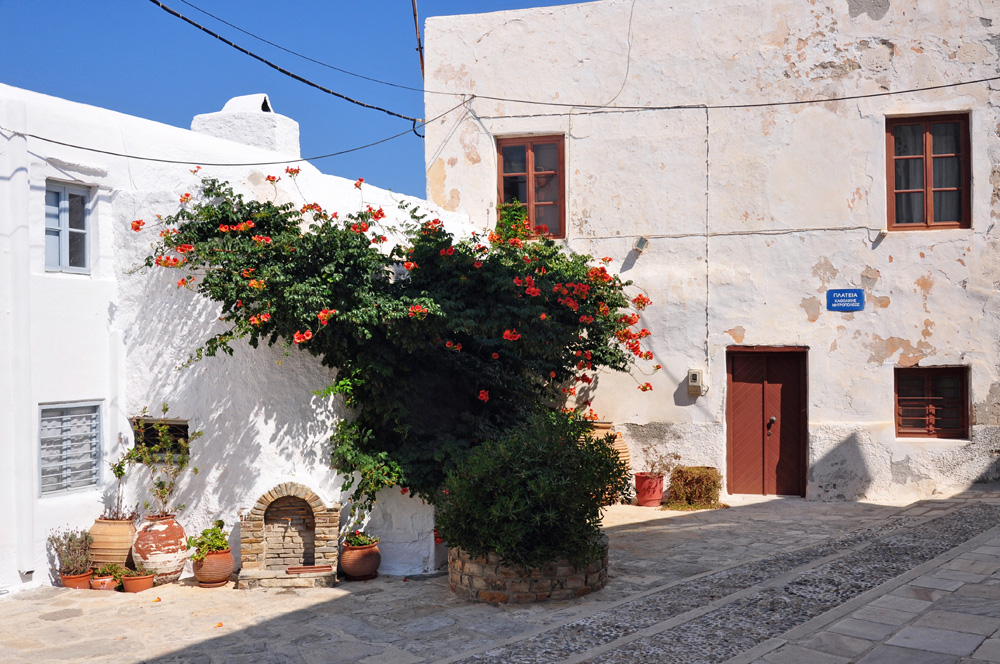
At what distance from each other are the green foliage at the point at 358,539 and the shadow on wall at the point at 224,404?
0.37 meters

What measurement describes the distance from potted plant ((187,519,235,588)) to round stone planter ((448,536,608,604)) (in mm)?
2415

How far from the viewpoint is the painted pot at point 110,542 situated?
25.9 ft

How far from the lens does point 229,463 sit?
26.5 ft

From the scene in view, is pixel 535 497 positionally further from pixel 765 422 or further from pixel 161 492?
pixel 765 422

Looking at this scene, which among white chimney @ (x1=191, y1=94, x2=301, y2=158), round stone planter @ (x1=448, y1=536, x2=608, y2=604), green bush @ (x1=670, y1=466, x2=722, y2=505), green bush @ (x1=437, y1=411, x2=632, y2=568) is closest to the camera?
green bush @ (x1=437, y1=411, x2=632, y2=568)

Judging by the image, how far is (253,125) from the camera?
398 inches

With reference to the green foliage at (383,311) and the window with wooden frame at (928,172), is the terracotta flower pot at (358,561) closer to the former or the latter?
the green foliage at (383,311)

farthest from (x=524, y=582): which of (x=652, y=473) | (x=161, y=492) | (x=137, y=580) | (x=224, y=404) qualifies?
(x=652, y=473)

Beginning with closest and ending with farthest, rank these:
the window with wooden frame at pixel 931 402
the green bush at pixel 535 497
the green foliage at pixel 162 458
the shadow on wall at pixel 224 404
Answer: the green bush at pixel 535 497 < the shadow on wall at pixel 224 404 < the green foliage at pixel 162 458 < the window with wooden frame at pixel 931 402

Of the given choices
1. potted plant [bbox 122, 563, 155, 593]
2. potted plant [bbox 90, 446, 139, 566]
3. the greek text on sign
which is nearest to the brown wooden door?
the greek text on sign

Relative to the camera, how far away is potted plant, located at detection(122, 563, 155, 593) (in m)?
7.60

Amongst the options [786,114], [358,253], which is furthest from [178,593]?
[786,114]

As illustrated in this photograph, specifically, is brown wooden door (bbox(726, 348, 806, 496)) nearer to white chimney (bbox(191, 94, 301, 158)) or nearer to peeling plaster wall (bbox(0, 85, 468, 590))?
peeling plaster wall (bbox(0, 85, 468, 590))

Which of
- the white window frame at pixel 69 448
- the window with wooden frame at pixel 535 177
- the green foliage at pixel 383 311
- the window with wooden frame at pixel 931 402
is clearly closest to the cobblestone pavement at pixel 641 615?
the white window frame at pixel 69 448
